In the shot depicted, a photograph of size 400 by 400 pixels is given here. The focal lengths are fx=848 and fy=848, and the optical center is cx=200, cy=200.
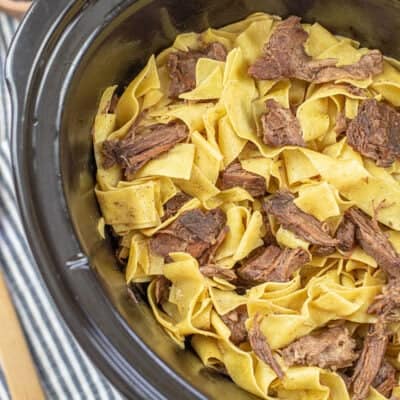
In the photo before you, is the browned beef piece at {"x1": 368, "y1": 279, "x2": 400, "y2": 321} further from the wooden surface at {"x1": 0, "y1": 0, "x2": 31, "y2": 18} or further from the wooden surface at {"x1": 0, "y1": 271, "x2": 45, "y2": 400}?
the wooden surface at {"x1": 0, "y1": 0, "x2": 31, "y2": 18}

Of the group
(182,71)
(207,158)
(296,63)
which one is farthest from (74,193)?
(296,63)

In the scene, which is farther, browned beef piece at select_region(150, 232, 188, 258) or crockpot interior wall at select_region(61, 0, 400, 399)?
browned beef piece at select_region(150, 232, 188, 258)

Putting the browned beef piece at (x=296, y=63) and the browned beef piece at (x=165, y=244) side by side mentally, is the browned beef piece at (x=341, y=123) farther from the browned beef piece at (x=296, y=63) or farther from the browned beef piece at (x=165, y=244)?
the browned beef piece at (x=165, y=244)

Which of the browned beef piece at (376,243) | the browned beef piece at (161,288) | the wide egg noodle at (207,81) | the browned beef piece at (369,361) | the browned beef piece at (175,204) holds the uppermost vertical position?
the wide egg noodle at (207,81)

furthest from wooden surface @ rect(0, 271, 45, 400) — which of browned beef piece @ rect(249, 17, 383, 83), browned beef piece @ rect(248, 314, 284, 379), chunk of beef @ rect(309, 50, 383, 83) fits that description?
chunk of beef @ rect(309, 50, 383, 83)

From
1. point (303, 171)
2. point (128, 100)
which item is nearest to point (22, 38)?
point (128, 100)

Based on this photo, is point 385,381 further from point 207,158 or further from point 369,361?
point 207,158

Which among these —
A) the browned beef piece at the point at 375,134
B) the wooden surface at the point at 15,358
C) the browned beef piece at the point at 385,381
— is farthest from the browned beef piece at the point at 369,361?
the wooden surface at the point at 15,358
